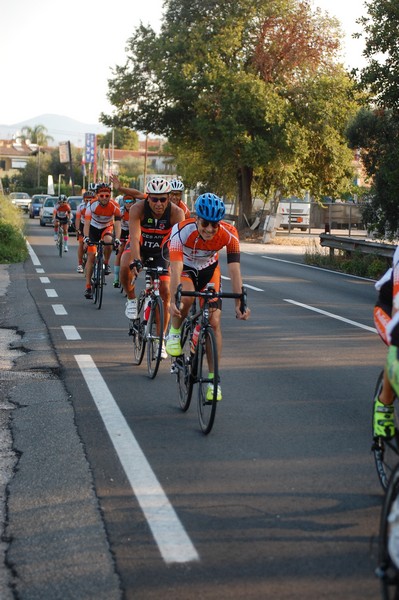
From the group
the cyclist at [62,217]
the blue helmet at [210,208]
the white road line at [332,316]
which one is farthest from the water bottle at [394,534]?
the cyclist at [62,217]

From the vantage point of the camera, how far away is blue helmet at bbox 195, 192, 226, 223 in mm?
7266

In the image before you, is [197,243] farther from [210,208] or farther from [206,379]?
[206,379]

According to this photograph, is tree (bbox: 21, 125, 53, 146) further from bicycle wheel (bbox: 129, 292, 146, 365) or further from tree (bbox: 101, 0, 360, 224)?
bicycle wheel (bbox: 129, 292, 146, 365)

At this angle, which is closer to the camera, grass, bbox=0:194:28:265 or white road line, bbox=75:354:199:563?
white road line, bbox=75:354:199:563

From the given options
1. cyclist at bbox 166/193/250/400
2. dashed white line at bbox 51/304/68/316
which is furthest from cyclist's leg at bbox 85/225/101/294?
cyclist at bbox 166/193/250/400

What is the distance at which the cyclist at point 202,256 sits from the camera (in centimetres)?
733

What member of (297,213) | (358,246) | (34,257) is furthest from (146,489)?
(297,213)

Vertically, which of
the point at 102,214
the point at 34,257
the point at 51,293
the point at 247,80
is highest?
the point at 247,80

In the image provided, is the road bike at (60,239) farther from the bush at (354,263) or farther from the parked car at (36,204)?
the parked car at (36,204)

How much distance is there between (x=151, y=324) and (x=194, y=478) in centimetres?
377

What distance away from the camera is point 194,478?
5.79 metres

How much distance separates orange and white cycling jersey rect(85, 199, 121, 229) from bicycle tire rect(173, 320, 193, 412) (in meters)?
8.51

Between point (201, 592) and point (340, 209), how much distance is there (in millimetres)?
52968

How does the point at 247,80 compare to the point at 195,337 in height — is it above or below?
above
